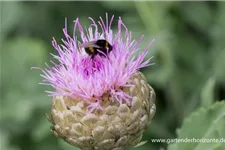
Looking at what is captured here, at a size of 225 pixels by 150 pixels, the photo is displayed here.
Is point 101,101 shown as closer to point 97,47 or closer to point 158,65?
point 97,47

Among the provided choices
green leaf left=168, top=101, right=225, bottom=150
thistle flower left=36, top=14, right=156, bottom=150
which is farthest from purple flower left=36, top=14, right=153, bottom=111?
green leaf left=168, top=101, right=225, bottom=150

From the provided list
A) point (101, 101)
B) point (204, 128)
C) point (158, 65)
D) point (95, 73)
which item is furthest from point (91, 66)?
point (158, 65)

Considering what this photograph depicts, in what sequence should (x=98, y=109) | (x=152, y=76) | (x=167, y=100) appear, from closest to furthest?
A: 1. (x=98, y=109)
2. (x=152, y=76)
3. (x=167, y=100)

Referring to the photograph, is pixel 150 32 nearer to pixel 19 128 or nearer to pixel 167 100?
pixel 167 100

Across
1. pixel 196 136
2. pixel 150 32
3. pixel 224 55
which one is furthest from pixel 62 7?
pixel 196 136

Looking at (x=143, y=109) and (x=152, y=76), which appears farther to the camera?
(x=152, y=76)

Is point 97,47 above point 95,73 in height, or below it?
above

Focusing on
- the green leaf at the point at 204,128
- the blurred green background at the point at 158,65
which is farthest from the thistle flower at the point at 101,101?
the blurred green background at the point at 158,65

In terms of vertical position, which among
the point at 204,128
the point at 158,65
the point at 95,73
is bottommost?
the point at 204,128
